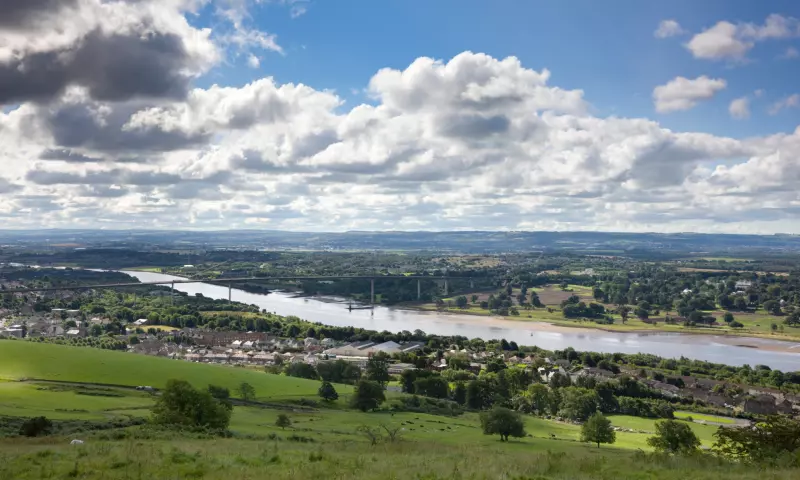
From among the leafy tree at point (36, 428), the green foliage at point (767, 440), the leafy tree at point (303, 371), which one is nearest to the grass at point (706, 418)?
the leafy tree at point (303, 371)

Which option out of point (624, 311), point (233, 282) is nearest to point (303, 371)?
point (624, 311)

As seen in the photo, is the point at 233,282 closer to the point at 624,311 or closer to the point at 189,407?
the point at 624,311

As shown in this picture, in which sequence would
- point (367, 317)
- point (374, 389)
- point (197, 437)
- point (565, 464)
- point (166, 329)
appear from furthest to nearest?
point (367, 317) → point (166, 329) → point (374, 389) → point (197, 437) → point (565, 464)

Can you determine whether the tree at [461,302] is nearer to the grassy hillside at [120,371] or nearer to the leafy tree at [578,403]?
the leafy tree at [578,403]

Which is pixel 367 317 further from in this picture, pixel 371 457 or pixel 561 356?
pixel 371 457

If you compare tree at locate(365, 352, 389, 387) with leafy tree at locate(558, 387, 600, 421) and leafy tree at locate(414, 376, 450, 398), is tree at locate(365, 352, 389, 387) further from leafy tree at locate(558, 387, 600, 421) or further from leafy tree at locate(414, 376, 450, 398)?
leafy tree at locate(558, 387, 600, 421)

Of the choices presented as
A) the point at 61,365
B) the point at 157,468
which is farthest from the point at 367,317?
the point at 157,468
